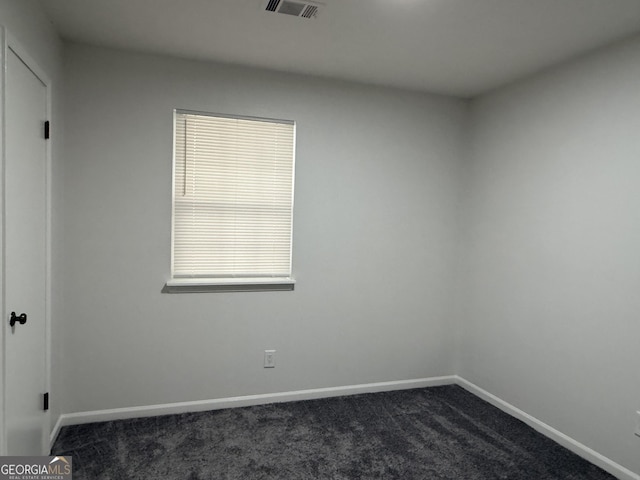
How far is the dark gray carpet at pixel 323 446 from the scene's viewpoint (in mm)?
2287

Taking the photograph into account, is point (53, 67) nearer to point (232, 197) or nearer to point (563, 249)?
point (232, 197)

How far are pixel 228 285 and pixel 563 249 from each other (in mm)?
2269

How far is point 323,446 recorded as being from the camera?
2.54 meters

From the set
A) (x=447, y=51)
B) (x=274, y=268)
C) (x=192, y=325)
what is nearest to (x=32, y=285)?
(x=192, y=325)

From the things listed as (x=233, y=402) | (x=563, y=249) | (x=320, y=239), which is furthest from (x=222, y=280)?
(x=563, y=249)

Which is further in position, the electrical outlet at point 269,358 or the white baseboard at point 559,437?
the electrical outlet at point 269,358

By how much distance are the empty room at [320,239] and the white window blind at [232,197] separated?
0.02m

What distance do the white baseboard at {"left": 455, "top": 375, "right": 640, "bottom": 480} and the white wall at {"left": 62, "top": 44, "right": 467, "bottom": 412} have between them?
0.42 m

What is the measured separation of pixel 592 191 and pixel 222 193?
239cm

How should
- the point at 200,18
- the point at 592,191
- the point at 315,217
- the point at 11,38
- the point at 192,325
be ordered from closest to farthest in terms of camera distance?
the point at 11,38 < the point at 200,18 < the point at 592,191 < the point at 192,325 < the point at 315,217

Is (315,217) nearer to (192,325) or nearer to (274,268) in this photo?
(274,268)

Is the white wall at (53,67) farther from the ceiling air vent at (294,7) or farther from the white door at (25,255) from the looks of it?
the ceiling air vent at (294,7)

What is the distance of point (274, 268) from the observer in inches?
123

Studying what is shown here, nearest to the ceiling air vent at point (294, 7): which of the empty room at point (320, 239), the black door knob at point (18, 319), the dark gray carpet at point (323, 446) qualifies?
the empty room at point (320, 239)
